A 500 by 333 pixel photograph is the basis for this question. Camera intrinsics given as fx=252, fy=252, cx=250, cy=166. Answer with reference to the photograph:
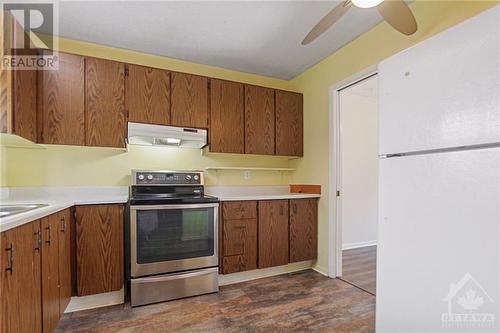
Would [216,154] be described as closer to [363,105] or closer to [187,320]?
[187,320]

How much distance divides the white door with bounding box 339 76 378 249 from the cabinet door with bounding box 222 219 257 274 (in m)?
1.78

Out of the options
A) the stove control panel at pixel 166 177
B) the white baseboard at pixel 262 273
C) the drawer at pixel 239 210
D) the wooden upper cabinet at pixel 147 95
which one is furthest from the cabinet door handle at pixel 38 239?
the white baseboard at pixel 262 273

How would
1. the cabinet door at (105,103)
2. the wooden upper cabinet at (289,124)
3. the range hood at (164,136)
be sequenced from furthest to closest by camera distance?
the wooden upper cabinet at (289,124)
the range hood at (164,136)
the cabinet door at (105,103)

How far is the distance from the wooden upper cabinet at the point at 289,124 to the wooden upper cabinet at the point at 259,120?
3.9 inches

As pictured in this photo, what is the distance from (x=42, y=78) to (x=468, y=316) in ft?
10.3

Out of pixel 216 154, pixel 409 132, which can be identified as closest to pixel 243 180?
pixel 216 154

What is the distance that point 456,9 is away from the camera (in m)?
1.71

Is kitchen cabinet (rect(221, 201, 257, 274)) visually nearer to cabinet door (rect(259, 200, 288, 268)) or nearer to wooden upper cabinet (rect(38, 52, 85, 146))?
cabinet door (rect(259, 200, 288, 268))

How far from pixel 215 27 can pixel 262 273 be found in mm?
2511

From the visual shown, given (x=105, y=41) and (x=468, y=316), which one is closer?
(x=468, y=316)

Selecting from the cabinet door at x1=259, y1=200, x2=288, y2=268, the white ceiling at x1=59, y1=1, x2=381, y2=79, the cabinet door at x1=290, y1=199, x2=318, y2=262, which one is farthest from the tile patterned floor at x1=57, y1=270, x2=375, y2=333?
the white ceiling at x1=59, y1=1, x2=381, y2=79

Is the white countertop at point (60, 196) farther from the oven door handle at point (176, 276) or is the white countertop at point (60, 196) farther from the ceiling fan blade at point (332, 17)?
the ceiling fan blade at point (332, 17)

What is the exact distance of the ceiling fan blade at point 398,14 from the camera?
153 centimetres

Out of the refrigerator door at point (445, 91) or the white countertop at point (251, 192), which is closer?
the refrigerator door at point (445, 91)
